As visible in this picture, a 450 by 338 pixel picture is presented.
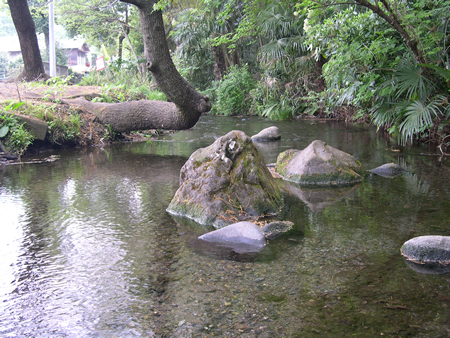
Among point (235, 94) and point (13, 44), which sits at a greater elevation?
point (13, 44)

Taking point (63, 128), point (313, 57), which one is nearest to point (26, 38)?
point (63, 128)

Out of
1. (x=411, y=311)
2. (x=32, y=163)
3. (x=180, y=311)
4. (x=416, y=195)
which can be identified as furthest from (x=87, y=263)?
(x=32, y=163)

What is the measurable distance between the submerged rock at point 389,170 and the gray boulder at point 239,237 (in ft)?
11.1

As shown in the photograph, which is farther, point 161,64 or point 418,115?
point 161,64

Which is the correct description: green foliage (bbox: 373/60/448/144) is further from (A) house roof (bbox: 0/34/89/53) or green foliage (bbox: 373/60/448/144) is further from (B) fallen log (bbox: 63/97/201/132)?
(A) house roof (bbox: 0/34/89/53)

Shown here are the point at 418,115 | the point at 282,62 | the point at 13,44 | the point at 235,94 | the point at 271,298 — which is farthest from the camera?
the point at 13,44

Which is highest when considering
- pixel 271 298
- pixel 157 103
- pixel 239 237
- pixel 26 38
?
pixel 26 38

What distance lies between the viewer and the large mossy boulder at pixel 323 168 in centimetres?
585

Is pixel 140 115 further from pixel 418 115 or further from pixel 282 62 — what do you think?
pixel 282 62

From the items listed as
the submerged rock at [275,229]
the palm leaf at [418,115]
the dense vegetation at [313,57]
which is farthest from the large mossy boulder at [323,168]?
the submerged rock at [275,229]

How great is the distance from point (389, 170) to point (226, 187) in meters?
3.28

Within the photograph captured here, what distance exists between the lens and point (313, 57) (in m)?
15.6

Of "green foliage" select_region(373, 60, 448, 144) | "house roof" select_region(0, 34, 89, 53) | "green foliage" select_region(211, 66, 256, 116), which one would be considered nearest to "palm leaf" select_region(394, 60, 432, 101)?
"green foliage" select_region(373, 60, 448, 144)

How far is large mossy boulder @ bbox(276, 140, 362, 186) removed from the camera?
19.2ft
